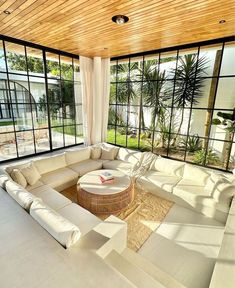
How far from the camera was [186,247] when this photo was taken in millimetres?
2209

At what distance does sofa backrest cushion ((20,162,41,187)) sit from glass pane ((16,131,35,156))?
1317 millimetres

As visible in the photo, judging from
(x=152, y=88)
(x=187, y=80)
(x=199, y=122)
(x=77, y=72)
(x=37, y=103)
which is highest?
(x=77, y=72)

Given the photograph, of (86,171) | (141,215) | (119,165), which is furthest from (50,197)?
(119,165)

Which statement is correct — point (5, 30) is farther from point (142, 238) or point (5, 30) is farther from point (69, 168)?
point (142, 238)

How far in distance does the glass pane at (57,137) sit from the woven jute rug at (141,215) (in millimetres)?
1829

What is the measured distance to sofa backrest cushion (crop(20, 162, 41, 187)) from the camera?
306 centimetres

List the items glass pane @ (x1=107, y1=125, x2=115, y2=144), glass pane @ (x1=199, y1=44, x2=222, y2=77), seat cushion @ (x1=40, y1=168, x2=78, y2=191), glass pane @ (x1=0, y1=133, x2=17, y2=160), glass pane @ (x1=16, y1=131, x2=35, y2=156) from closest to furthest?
seat cushion @ (x1=40, y1=168, x2=78, y2=191), glass pane @ (x1=0, y1=133, x2=17, y2=160), glass pane @ (x1=16, y1=131, x2=35, y2=156), glass pane @ (x1=199, y1=44, x2=222, y2=77), glass pane @ (x1=107, y1=125, x2=115, y2=144)

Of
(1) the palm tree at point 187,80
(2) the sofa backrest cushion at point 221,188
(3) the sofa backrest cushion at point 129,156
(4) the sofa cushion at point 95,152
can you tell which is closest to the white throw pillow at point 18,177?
(4) the sofa cushion at point 95,152

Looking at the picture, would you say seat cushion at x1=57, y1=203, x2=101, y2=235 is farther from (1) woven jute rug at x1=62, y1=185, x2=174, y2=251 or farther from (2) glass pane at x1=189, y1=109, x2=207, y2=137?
(2) glass pane at x1=189, y1=109, x2=207, y2=137

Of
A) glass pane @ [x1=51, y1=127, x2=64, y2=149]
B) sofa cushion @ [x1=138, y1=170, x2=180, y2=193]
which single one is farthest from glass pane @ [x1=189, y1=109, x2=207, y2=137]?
glass pane @ [x1=51, y1=127, x2=64, y2=149]

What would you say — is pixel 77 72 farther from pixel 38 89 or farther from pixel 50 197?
pixel 50 197

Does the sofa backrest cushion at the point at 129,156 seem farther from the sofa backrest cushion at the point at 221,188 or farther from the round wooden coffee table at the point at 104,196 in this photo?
the sofa backrest cushion at the point at 221,188

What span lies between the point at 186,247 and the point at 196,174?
145 centimetres

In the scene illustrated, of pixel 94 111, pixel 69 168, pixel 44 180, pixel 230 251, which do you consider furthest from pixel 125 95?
pixel 230 251
